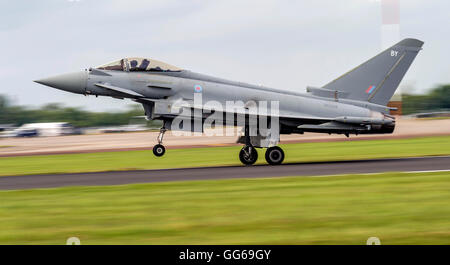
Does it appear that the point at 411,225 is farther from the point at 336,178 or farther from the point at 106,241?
the point at 336,178

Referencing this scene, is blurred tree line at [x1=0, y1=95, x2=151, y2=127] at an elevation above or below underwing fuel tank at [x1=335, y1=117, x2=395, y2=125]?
above

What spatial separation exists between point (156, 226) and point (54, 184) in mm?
7514

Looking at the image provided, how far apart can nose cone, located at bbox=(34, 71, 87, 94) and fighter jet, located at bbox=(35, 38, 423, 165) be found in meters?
0.04

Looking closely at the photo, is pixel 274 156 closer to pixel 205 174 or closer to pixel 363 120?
pixel 363 120

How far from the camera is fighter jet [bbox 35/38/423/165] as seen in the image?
2039 centimetres

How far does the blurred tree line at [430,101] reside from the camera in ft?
429

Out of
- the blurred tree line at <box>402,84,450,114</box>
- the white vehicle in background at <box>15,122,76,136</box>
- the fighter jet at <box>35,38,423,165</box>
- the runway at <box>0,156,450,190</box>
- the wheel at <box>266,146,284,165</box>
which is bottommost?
the runway at <box>0,156,450,190</box>

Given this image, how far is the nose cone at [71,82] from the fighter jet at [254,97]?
4cm

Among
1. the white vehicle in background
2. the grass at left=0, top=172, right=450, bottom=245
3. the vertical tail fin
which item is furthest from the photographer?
the white vehicle in background

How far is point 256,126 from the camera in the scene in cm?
2094

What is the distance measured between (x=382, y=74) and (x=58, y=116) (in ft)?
480

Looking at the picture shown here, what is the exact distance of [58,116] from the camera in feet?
518

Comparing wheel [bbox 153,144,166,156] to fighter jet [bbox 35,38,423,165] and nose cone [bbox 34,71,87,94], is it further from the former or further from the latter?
nose cone [bbox 34,71,87,94]

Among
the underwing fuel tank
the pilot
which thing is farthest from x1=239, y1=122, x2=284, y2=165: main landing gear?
the pilot
